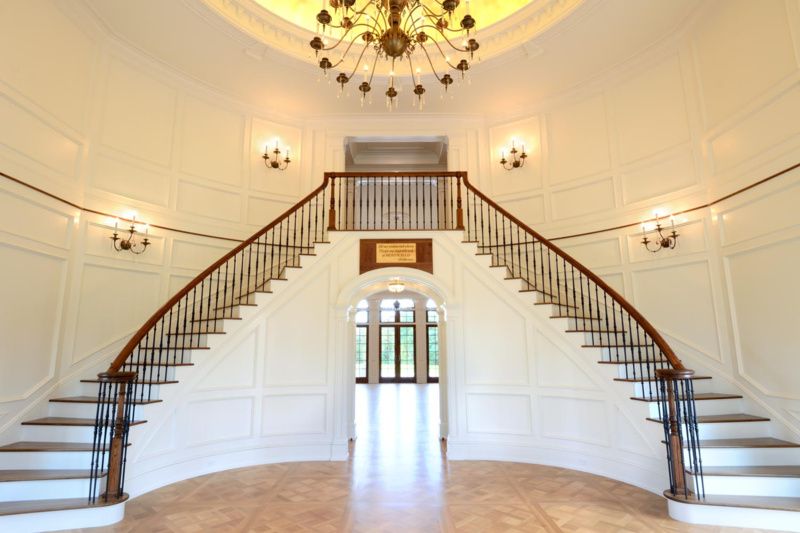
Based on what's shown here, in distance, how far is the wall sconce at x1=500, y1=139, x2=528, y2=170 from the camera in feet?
24.0

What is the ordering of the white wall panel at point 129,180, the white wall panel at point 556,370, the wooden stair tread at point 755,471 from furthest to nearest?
the white wall panel at point 129,180 → the white wall panel at point 556,370 → the wooden stair tread at point 755,471

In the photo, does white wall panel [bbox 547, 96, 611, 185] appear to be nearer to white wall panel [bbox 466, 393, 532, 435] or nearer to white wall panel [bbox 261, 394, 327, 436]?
white wall panel [bbox 466, 393, 532, 435]

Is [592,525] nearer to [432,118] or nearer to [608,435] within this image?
[608,435]

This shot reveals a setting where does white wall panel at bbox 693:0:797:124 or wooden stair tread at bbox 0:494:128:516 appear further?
white wall panel at bbox 693:0:797:124

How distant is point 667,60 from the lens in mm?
5793

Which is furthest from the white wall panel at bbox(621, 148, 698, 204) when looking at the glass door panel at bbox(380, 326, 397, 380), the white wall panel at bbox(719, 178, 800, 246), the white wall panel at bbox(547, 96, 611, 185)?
the glass door panel at bbox(380, 326, 397, 380)

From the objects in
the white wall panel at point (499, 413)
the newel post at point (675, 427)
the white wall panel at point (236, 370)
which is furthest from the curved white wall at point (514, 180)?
the white wall panel at point (236, 370)

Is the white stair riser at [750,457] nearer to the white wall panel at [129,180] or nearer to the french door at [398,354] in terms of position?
the white wall panel at [129,180]

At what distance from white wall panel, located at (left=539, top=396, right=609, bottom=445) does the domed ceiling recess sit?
14.4 ft

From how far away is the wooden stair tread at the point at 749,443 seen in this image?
3.85 m

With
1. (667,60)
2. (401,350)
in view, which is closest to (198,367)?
(667,60)

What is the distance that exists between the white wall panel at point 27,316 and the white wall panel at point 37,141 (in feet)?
3.29

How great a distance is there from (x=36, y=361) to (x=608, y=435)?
20.0ft

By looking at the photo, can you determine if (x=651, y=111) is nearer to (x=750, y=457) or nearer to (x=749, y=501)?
(x=750, y=457)
